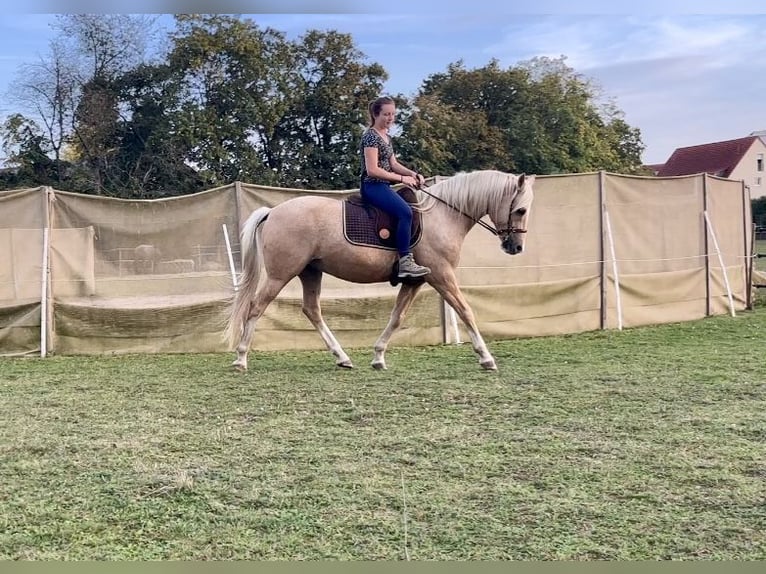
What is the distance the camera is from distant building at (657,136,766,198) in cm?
6122

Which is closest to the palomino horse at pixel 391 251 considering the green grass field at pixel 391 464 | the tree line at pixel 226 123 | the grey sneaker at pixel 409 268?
the grey sneaker at pixel 409 268

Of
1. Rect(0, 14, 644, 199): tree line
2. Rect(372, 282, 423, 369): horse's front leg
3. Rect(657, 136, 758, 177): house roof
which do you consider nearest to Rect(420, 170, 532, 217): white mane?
Rect(372, 282, 423, 369): horse's front leg

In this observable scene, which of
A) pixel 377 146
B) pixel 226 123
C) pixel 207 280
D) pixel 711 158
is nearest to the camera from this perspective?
pixel 377 146

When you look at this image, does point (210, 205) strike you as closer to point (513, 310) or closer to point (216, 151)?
point (513, 310)

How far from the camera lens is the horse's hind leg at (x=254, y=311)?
612 cm

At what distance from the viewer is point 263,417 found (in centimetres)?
430

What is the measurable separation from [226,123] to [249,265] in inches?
1152

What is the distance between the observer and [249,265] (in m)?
6.34

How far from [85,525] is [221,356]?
4.73 m

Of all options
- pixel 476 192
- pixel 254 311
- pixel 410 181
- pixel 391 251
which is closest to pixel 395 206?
pixel 410 181

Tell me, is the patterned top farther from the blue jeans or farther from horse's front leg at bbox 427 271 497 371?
horse's front leg at bbox 427 271 497 371

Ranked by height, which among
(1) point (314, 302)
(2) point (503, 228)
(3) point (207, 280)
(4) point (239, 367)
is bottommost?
(4) point (239, 367)

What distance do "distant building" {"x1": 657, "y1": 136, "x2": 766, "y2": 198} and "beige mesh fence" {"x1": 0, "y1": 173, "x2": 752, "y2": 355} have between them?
57.0 metres

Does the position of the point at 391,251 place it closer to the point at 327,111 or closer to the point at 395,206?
the point at 395,206
